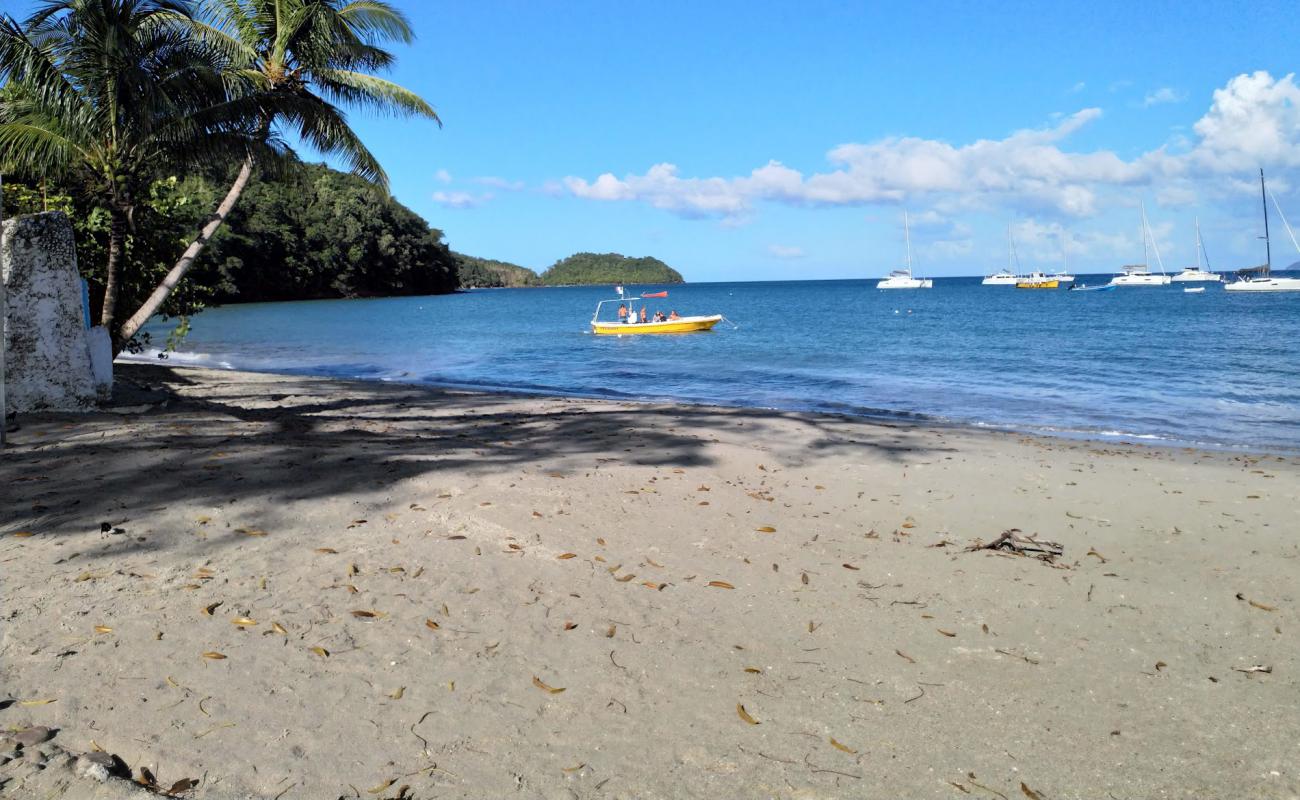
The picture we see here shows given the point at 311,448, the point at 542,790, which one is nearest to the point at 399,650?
the point at 542,790

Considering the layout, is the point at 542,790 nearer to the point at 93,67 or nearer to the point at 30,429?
the point at 30,429

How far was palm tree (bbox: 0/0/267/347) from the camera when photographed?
10242 millimetres

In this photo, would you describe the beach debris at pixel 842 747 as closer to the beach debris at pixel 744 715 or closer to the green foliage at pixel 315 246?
the beach debris at pixel 744 715

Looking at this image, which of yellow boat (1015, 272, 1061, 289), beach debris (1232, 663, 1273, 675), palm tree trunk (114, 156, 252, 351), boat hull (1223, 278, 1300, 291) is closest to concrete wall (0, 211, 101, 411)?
palm tree trunk (114, 156, 252, 351)

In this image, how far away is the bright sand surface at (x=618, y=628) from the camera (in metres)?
3.18

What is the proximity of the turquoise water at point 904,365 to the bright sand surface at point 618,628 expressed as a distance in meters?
8.78

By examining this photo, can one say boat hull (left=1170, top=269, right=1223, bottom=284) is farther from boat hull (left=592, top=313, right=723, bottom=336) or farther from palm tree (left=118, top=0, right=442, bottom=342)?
palm tree (left=118, top=0, right=442, bottom=342)

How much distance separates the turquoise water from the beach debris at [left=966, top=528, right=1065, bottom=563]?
8313mm

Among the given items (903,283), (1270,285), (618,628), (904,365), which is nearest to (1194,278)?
(903,283)

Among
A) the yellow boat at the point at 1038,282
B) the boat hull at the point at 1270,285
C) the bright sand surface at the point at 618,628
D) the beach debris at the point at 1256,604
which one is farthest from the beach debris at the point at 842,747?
the yellow boat at the point at 1038,282

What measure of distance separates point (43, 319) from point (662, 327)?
30.4m

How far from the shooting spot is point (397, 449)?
A: 8266 millimetres

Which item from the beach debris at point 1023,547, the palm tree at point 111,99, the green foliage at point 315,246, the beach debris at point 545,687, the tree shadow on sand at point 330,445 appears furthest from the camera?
the green foliage at point 315,246

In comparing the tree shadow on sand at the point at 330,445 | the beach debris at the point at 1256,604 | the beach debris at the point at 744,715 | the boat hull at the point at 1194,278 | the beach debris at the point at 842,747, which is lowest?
the beach debris at the point at 1256,604
